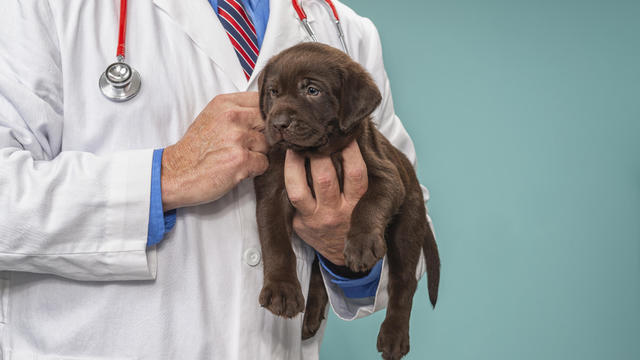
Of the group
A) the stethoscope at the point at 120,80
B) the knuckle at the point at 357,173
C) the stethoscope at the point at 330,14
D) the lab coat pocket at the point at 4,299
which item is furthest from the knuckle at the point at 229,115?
the lab coat pocket at the point at 4,299

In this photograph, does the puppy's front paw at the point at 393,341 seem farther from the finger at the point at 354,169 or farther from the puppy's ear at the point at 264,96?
the puppy's ear at the point at 264,96

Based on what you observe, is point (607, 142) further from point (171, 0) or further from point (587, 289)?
point (171, 0)

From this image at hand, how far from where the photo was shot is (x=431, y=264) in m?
1.70

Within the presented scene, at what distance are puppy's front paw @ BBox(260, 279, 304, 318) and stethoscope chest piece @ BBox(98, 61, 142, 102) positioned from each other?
0.55m

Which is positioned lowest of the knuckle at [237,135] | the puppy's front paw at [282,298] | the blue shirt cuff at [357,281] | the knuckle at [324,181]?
the puppy's front paw at [282,298]

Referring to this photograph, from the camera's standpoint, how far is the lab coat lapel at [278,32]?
1.42 m

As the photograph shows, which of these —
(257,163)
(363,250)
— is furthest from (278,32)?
(363,250)

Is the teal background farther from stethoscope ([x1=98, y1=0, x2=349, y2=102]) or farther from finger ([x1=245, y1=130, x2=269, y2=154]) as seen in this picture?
A: stethoscope ([x1=98, y1=0, x2=349, y2=102])

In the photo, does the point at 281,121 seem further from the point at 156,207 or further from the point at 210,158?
the point at 156,207

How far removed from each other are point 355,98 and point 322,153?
17cm

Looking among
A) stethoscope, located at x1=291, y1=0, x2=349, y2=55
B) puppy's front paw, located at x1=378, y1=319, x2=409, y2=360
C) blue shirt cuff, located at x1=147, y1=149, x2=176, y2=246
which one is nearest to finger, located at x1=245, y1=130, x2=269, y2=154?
blue shirt cuff, located at x1=147, y1=149, x2=176, y2=246

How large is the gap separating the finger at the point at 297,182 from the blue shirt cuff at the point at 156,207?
0.31 m

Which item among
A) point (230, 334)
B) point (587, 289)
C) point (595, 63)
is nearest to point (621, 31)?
point (595, 63)

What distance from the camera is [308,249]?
4.99 feet
